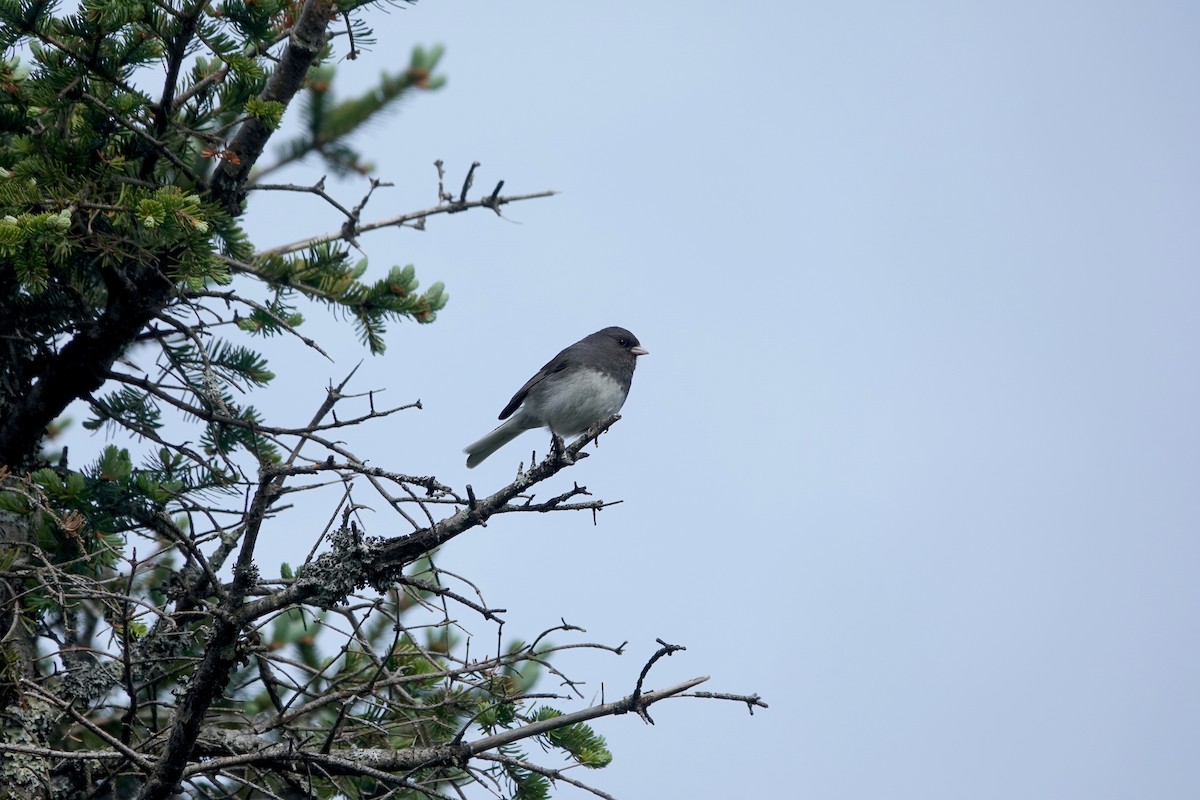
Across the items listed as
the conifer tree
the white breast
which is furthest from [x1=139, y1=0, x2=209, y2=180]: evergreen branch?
the white breast

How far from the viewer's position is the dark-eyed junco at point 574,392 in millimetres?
6684

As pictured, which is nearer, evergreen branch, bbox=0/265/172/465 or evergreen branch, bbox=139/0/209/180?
evergreen branch, bbox=139/0/209/180

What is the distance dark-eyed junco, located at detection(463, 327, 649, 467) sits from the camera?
6684 millimetres

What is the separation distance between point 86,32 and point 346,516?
2.16 meters

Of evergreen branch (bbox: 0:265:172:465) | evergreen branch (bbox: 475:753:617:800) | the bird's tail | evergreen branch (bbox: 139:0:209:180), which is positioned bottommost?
evergreen branch (bbox: 475:753:617:800)

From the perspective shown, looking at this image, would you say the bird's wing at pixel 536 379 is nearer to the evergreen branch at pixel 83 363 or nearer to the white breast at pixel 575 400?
the white breast at pixel 575 400

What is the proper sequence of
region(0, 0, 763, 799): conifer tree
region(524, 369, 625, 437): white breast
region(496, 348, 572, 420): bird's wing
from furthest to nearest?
region(496, 348, 572, 420): bird's wing → region(524, 369, 625, 437): white breast → region(0, 0, 763, 799): conifer tree

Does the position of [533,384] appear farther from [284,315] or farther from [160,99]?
[160,99]

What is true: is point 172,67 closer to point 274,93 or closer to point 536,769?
point 274,93

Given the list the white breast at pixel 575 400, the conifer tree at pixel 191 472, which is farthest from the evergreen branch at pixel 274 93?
the white breast at pixel 575 400

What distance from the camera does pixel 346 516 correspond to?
3.48m

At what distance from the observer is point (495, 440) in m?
7.12

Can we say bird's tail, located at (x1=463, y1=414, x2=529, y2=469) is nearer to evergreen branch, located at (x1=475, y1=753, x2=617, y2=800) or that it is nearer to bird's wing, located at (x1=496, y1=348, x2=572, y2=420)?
bird's wing, located at (x1=496, y1=348, x2=572, y2=420)

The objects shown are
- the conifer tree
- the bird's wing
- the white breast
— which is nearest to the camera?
the conifer tree
